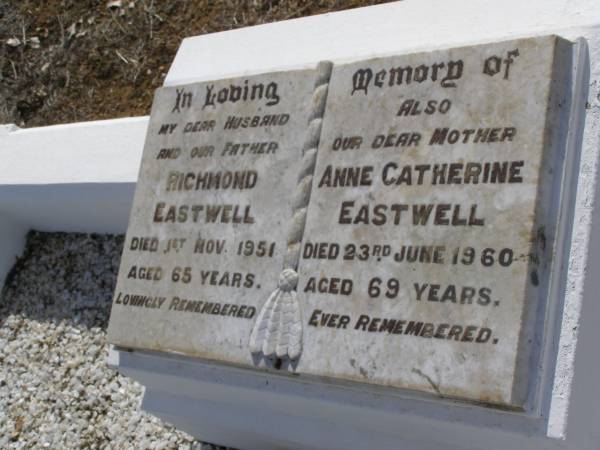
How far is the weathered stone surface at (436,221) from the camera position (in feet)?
8.32

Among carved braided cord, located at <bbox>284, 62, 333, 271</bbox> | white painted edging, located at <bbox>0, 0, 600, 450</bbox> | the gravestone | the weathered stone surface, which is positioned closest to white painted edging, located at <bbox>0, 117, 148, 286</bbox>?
white painted edging, located at <bbox>0, 0, 600, 450</bbox>

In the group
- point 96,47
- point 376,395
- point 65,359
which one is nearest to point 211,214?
point 376,395

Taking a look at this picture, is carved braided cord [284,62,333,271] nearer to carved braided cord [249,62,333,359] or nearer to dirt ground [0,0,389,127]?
carved braided cord [249,62,333,359]

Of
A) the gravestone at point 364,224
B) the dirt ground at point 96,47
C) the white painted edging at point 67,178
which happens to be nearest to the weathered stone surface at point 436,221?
the gravestone at point 364,224

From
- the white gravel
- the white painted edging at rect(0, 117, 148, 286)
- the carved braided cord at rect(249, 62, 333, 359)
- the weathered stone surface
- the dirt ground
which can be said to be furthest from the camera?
the dirt ground

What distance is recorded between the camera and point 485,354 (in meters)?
2.51

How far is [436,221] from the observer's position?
2.71 m

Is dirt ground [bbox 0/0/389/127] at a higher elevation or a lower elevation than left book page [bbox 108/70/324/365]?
higher

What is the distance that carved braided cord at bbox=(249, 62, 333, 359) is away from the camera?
2.89 m

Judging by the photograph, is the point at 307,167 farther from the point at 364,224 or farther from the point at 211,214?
the point at 211,214

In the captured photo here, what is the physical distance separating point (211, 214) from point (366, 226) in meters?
0.63

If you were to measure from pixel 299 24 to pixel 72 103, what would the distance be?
244cm

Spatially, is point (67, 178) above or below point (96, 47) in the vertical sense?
below

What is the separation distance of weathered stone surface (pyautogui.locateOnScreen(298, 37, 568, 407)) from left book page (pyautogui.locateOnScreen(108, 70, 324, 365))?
0.17m
